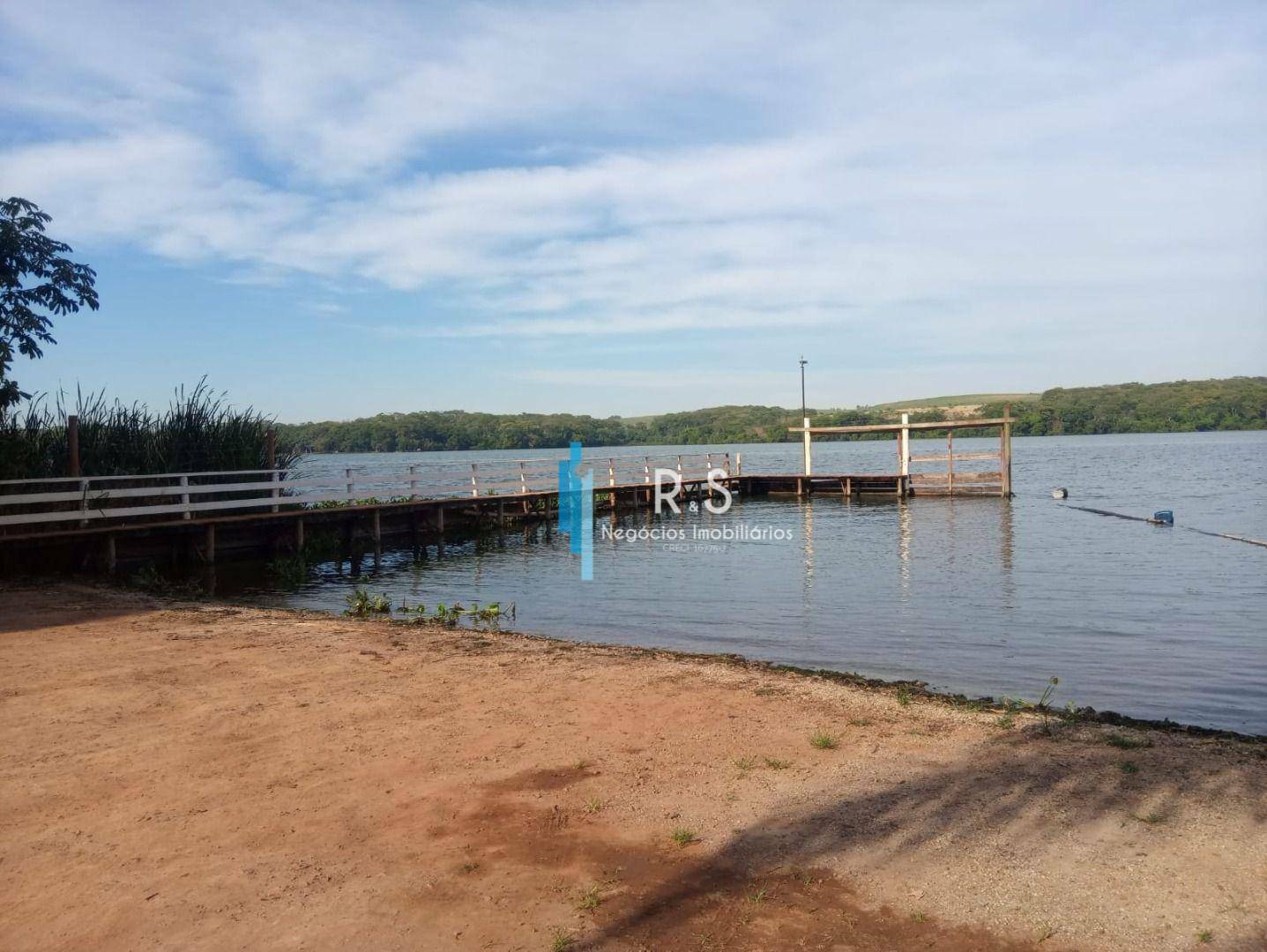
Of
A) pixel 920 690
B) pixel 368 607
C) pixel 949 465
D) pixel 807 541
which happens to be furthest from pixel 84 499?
pixel 949 465

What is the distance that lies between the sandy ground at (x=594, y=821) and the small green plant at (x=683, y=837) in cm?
4

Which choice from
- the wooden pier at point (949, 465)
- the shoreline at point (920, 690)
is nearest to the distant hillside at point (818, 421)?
the wooden pier at point (949, 465)

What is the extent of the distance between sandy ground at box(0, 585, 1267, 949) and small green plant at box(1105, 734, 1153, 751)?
8 centimetres

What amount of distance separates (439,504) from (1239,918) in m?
24.2

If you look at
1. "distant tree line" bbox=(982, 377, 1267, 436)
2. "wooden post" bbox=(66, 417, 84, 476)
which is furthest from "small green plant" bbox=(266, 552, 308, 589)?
"distant tree line" bbox=(982, 377, 1267, 436)

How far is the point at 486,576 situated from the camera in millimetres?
19516

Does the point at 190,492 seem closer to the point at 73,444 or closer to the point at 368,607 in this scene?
the point at 73,444

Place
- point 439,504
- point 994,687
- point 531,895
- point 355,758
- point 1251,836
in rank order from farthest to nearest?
point 439,504
point 994,687
point 355,758
point 1251,836
point 531,895

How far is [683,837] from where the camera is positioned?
4.78 meters

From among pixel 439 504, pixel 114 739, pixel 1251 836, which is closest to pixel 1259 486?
pixel 439 504

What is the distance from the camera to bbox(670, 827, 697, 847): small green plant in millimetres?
4744

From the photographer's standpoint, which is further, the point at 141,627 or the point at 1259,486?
the point at 1259,486

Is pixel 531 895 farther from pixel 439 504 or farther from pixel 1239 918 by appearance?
pixel 439 504

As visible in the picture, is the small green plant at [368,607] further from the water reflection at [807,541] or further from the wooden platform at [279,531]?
the water reflection at [807,541]
